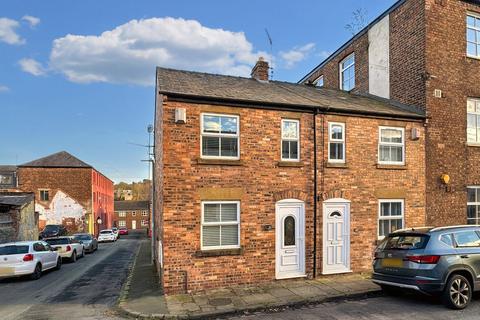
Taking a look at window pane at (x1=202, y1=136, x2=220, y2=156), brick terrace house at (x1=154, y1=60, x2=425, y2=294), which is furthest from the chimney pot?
window pane at (x1=202, y1=136, x2=220, y2=156)

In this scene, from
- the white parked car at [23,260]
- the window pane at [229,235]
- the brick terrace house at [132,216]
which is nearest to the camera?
the window pane at [229,235]

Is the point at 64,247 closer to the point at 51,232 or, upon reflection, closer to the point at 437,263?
the point at 51,232

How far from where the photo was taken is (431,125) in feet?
44.8

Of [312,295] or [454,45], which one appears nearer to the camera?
[312,295]

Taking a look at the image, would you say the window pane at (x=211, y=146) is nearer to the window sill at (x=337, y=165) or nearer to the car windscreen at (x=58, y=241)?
the window sill at (x=337, y=165)

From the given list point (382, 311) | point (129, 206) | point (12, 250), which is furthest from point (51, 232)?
point (129, 206)

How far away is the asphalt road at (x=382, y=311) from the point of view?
782 cm

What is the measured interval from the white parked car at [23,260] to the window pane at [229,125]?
966cm

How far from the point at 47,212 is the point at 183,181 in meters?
38.8

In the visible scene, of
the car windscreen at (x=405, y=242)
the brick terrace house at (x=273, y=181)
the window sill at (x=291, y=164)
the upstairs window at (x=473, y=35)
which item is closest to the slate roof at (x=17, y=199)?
the brick terrace house at (x=273, y=181)

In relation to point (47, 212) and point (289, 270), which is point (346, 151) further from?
point (47, 212)

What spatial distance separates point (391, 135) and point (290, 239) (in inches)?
200

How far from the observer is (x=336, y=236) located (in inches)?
472

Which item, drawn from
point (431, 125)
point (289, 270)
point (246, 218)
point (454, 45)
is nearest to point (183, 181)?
point (246, 218)
